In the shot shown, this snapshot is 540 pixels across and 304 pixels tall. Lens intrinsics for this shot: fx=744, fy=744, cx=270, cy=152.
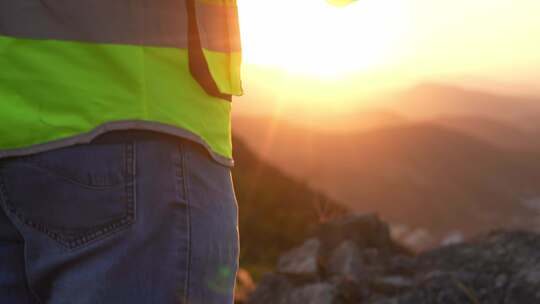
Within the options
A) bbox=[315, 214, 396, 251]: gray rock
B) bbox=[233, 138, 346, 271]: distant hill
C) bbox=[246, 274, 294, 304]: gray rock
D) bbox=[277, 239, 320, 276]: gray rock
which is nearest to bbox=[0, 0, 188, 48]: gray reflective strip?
bbox=[246, 274, 294, 304]: gray rock

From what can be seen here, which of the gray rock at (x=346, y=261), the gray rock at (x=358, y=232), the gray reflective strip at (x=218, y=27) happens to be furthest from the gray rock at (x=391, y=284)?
the gray reflective strip at (x=218, y=27)

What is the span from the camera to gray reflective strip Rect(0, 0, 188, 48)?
4.78 feet

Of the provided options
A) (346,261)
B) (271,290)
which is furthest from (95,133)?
(271,290)

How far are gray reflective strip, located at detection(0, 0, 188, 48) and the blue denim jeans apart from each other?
195mm

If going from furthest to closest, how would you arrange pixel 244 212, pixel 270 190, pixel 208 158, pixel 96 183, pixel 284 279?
pixel 270 190
pixel 244 212
pixel 284 279
pixel 208 158
pixel 96 183

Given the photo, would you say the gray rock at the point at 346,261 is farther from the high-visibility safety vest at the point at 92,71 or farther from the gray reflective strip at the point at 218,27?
the high-visibility safety vest at the point at 92,71

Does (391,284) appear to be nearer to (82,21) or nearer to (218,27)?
(218,27)

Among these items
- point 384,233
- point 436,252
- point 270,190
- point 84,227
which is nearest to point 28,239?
point 84,227

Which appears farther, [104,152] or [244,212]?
[244,212]

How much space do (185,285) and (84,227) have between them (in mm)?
227

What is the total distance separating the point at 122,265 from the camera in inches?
56.0

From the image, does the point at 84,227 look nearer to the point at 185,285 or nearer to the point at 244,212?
the point at 185,285

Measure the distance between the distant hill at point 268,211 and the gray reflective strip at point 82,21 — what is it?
1323 cm

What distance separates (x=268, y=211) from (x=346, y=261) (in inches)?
514
